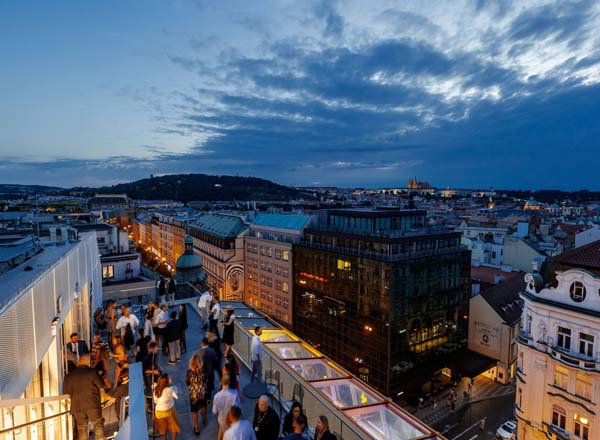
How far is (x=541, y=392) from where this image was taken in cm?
2616

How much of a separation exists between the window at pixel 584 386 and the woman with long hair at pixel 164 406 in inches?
1042

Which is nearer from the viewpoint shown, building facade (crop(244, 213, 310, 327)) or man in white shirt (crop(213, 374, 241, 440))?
man in white shirt (crop(213, 374, 241, 440))

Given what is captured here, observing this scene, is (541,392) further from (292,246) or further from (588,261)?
(292,246)

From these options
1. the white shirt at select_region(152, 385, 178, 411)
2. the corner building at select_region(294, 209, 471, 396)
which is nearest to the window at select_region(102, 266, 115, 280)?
the corner building at select_region(294, 209, 471, 396)

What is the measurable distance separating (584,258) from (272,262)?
4512 cm

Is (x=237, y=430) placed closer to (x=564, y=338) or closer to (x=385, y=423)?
(x=385, y=423)

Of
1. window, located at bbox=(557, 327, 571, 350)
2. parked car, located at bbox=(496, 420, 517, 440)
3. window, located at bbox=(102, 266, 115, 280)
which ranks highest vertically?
window, located at bbox=(102, 266, 115, 280)

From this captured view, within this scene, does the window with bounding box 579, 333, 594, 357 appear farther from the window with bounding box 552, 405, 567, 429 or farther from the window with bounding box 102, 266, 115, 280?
the window with bounding box 102, 266, 115, 280

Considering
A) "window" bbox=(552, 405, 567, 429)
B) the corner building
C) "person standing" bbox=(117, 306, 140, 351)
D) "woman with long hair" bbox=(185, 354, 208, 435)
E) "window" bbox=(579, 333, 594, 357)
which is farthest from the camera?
the corner building

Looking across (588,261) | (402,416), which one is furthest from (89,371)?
(588,261)

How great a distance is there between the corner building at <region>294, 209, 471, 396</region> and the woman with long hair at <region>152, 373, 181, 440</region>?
3650 centimetres

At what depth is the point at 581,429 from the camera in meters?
24.2

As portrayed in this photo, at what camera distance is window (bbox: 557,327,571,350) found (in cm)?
2475

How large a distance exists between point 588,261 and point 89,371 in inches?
1147
